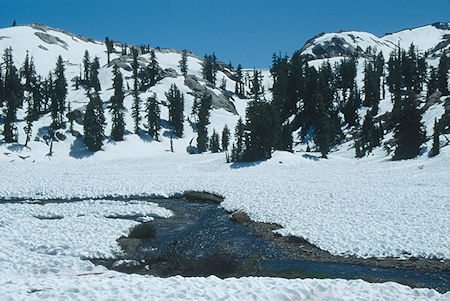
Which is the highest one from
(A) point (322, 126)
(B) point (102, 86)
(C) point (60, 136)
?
(B) point (102, 86)

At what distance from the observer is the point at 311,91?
86.9m

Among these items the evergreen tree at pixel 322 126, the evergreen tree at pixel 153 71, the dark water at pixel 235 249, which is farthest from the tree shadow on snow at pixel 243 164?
the evergreen tree at pixel 153 71

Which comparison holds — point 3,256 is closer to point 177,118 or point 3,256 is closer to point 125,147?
point 125,147

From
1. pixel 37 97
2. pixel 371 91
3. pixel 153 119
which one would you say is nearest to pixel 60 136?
pixel 37 97

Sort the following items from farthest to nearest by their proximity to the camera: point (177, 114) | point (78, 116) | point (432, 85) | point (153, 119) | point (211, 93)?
point (211, 93), point (177, 114), point (432, 85), point (153, 119), point (78, 116)

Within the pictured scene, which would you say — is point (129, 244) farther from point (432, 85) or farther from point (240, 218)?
point (432, 85)

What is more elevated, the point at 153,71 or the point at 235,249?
the point at 153,71

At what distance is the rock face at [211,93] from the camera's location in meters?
117

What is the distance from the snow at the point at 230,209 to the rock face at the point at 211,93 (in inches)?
2323

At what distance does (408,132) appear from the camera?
49.2m

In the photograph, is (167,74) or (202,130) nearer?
(202,130)

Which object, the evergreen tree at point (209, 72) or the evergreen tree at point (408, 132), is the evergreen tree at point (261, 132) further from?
the evergreen tree at point (209, 72)

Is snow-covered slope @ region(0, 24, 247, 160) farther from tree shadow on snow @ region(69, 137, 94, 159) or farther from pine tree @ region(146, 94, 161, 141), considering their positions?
pine tree @ region(146, 94, 161, 141)

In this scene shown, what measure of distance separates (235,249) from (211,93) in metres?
104
